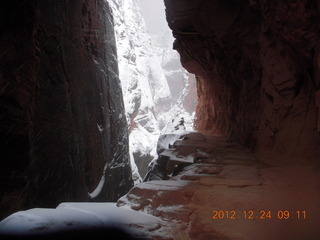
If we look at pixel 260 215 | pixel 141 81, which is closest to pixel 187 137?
pixel 260 215

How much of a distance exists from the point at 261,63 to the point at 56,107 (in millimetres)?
3954

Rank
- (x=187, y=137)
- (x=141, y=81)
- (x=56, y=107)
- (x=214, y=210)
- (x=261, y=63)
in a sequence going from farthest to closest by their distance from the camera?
(x=141, y=81) → (x=187, y=137) → (x=261, y=63) → (x=56, y=107) → (x=214, y=210)

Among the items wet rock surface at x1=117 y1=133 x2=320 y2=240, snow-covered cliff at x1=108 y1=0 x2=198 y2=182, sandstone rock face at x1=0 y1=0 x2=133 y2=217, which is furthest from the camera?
snow-covered cliff at x1=108 y1=0 x2=198 y2=182

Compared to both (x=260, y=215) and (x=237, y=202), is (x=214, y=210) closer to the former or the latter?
(x=237, y=202)

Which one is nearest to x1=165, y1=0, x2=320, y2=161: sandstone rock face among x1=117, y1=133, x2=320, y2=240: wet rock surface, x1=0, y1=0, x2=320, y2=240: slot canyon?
x1=0, y1=0, x2=320, y2=240: slot canyon

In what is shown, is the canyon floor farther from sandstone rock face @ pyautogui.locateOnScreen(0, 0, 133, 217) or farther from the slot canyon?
sandstone rock face @ pyautogui.locateOnScreen(0, 0, 133, 217)

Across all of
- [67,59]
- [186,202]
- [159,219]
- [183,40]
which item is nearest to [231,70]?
[183,40]

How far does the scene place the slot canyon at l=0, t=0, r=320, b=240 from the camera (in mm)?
2367

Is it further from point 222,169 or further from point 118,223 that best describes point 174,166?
point 118,223

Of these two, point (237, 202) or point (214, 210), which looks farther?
point (237, 202)

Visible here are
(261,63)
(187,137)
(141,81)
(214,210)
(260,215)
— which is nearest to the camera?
(260,215)

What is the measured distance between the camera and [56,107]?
4.68 m

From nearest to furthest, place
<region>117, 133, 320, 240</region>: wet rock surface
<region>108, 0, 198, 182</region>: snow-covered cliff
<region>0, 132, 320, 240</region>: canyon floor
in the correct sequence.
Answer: <region>0, 132, 320, 240</region>: canyon floor → <region>117, 133, 320, 240</region>: wet rock surface → <region>108, 0, 198, 182</region>: snow-covered cliff

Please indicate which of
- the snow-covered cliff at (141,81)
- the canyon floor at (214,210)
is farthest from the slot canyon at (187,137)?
the snow-covered cliff at (141,81)
